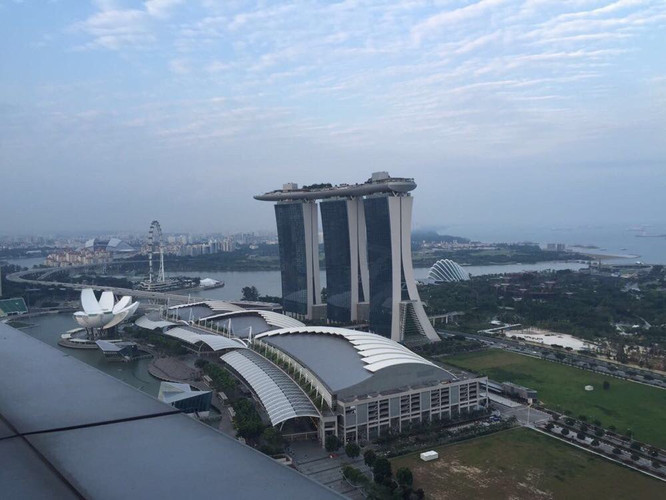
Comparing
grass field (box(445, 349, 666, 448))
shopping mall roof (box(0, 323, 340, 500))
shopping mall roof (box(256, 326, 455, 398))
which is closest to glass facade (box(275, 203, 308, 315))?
grass field (box(445, 349, 666, 448))

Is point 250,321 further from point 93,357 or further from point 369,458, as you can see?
point 369,458

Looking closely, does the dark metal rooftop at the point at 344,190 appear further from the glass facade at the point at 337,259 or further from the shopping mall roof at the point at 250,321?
the shopping mall roof at the point at 250,321

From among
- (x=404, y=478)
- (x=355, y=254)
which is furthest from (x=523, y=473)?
(x=355, y=254)

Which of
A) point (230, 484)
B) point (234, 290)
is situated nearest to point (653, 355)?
point (230, 484)

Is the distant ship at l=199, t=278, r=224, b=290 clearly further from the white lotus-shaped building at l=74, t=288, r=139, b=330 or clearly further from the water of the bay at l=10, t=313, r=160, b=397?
the white lotus-shaped building at l=74, t=288, r=139, b=330

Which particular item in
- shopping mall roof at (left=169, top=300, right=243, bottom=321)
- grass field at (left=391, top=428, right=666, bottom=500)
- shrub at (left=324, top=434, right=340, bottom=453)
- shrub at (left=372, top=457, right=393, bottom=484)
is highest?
shopping mall roof at (left=169, top=300, right=243, bottom=321)
